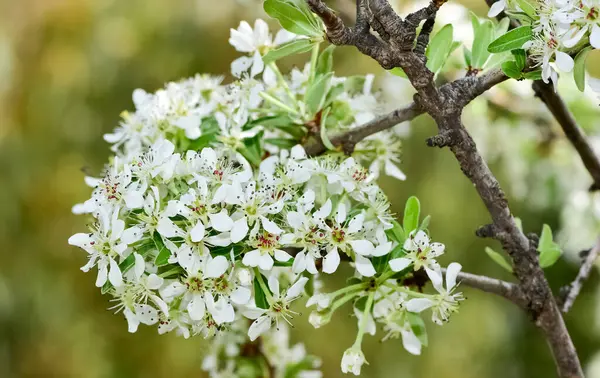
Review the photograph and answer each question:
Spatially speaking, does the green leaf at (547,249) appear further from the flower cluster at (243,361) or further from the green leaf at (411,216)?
the flower cluster at (243,361)

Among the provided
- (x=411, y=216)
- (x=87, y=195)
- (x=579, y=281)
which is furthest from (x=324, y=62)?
(x=87, y=195)

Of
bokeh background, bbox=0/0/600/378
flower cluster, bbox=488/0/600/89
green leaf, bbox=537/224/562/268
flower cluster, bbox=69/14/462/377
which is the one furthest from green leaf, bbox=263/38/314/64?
bokeh background, bbox=0/0/600/378

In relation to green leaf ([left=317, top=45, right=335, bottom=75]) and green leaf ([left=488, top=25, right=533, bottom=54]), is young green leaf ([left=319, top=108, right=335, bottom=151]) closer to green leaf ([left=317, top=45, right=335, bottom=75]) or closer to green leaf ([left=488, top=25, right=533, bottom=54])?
green leaf ([left=317, top=45, right=335, bottom=75])

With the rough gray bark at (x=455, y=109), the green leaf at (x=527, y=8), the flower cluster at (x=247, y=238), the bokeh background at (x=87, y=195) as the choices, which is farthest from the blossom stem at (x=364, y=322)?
the bokeh background at (x=87, y=195)

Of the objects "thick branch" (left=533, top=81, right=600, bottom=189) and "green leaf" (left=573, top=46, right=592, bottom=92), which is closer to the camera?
"green leaf" (left=573, top=46, right=592, bottom=92)

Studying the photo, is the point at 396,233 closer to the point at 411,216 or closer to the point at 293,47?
the point at 411,216

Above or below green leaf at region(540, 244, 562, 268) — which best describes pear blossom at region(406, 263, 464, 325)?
above
